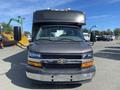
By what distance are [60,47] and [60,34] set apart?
1561 mm

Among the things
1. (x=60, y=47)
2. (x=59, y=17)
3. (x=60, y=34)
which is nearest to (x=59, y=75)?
(x=60, y=47)

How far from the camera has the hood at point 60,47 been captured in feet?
26.0

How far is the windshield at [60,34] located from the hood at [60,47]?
747 millimetres

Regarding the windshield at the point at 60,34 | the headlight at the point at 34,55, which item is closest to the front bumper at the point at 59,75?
the headlight at the point at 34,55

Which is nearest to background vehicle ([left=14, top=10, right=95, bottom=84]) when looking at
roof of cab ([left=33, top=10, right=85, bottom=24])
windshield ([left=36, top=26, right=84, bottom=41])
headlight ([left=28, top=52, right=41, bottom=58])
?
headlight ([left=28, top=52, right=41, bottom=58])

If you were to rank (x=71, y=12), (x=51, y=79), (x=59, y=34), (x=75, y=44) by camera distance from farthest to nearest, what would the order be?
1. (x=71, y=12)
2. (x=59, y=34)
3. (x=75, y=44)
4. (x=51, y=79)

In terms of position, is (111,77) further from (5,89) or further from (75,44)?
(5,89)

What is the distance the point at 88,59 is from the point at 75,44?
2.30 ft

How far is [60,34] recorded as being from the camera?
9586mm

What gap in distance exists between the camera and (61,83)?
788cm

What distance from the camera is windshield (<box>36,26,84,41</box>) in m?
9.31

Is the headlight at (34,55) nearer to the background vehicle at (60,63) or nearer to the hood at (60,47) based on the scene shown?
the background vehicle at (60,63)

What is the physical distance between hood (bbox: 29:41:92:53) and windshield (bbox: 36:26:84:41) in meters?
0.75

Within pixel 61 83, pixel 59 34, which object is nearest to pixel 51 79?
pixel 61 83
